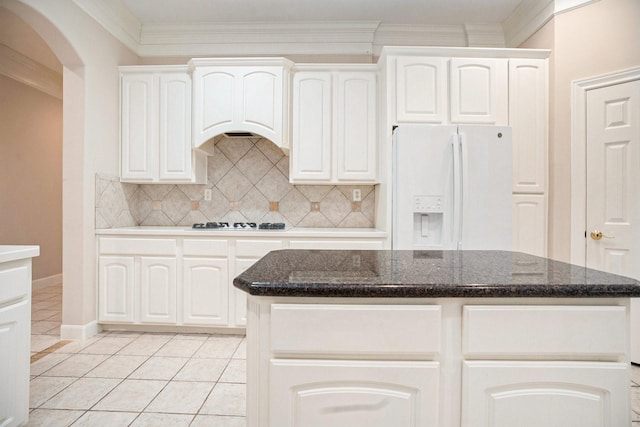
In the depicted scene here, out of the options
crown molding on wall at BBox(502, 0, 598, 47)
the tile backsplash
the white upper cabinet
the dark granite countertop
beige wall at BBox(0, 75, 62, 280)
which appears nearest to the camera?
the dark granite countertop

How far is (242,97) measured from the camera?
309cm

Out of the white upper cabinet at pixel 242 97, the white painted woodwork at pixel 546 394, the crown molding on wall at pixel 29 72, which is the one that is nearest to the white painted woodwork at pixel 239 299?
the white upper cabinet at pixel 242 97

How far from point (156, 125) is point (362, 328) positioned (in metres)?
2.97

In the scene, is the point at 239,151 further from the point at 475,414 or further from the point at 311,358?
the point at 475,414

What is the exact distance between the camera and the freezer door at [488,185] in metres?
2.63

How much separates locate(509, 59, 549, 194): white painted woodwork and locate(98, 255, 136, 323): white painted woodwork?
3.20 meters

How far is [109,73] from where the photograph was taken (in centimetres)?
312

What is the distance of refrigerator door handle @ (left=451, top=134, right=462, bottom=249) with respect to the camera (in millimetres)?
2576

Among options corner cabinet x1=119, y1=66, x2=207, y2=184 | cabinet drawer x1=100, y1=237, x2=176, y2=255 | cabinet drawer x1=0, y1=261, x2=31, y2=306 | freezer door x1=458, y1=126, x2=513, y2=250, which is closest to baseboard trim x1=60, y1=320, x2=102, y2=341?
cabinet drawer x1=100, y1=237, x2=176, y2=255

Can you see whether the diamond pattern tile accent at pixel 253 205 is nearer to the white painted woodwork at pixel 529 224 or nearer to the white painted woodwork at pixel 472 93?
the white painted woodwork at pixel 472 93

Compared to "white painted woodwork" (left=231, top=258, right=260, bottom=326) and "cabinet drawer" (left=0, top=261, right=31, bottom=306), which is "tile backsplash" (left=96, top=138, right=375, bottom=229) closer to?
"white painted woodwork" (left=231, top=258, right=260, bottom=326)

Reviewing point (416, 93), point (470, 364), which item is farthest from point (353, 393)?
point (416, 93)

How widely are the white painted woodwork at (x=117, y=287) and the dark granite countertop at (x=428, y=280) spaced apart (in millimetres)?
2185

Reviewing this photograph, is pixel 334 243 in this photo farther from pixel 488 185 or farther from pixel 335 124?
pixel 488 185
